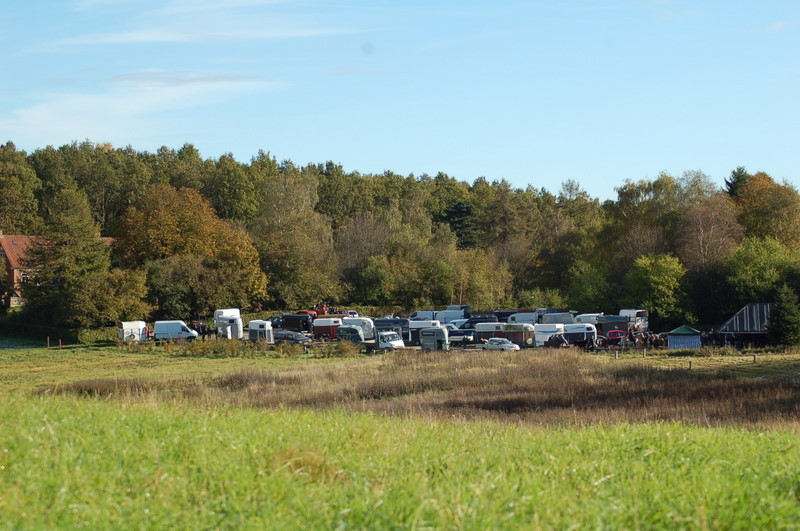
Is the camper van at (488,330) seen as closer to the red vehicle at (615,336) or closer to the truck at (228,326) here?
the red vehicle at (615,336)

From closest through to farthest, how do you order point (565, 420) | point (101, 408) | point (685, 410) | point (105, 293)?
point (101, 408), point (565, 420), point (685, 410), point (105, 293)

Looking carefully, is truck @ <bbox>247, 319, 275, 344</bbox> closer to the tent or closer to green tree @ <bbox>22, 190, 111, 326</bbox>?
green tree @ <bbox>22, 190, 111, 326</bbox>

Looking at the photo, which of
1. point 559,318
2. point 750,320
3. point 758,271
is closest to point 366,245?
point 559,318

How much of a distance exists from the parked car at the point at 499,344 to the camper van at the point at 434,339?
2.20 metres

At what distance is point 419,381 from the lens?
25281 millimetres

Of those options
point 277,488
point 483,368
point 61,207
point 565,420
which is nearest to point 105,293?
point 61,207

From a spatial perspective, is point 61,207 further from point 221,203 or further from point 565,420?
point 565,420

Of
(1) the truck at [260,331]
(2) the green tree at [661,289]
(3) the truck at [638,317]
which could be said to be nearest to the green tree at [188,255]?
(1) the truck at [260,331]

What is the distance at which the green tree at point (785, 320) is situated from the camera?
38719mm

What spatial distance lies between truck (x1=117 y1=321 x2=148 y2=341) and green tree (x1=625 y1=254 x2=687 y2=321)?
33.3 m

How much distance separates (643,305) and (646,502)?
46.5m

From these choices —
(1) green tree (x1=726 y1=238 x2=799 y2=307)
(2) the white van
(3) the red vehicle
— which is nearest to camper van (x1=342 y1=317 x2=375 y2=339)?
(2) the white van

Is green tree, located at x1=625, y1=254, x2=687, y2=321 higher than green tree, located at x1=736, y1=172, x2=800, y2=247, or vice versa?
green tree, located at x1=736, y1=172, x2=800, y2=247

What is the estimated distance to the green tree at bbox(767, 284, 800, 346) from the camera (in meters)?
38.7
